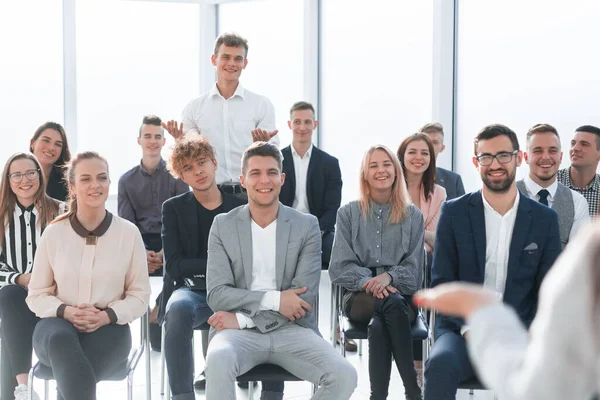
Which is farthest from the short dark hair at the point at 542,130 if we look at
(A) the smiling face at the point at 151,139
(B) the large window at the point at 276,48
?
(B) the large window at the point at 276,48

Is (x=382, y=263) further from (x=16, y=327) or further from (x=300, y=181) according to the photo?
(x=16, y=327)

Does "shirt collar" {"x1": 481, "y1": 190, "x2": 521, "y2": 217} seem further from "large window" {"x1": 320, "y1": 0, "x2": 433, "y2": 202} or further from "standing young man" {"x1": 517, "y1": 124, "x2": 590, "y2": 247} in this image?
"large window" {"x1": 320, "y1": 0, "x2": 433, "y2": 202}

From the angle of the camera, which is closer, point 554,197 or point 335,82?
point 554,197

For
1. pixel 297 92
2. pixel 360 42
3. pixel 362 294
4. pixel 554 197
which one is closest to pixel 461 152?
pixel 360 42

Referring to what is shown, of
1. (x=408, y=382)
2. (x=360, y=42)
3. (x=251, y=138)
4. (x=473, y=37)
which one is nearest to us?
(x=408, y=382)

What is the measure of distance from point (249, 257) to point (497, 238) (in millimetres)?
1097

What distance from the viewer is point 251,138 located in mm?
5195

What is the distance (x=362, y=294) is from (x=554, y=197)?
1.14 meters

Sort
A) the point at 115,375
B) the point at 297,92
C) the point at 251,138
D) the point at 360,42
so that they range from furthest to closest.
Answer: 1. the point at 297,92
2. the point at 360,42
3. the point at 251,138
4. the point at 115,375

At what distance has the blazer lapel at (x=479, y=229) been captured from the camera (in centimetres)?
347

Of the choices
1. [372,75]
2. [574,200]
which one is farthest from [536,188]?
[372,75]

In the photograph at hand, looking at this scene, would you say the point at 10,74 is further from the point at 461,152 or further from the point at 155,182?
the point at 461,152

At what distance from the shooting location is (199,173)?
407 centimetres

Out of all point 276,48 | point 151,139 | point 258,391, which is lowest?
point 258,391
